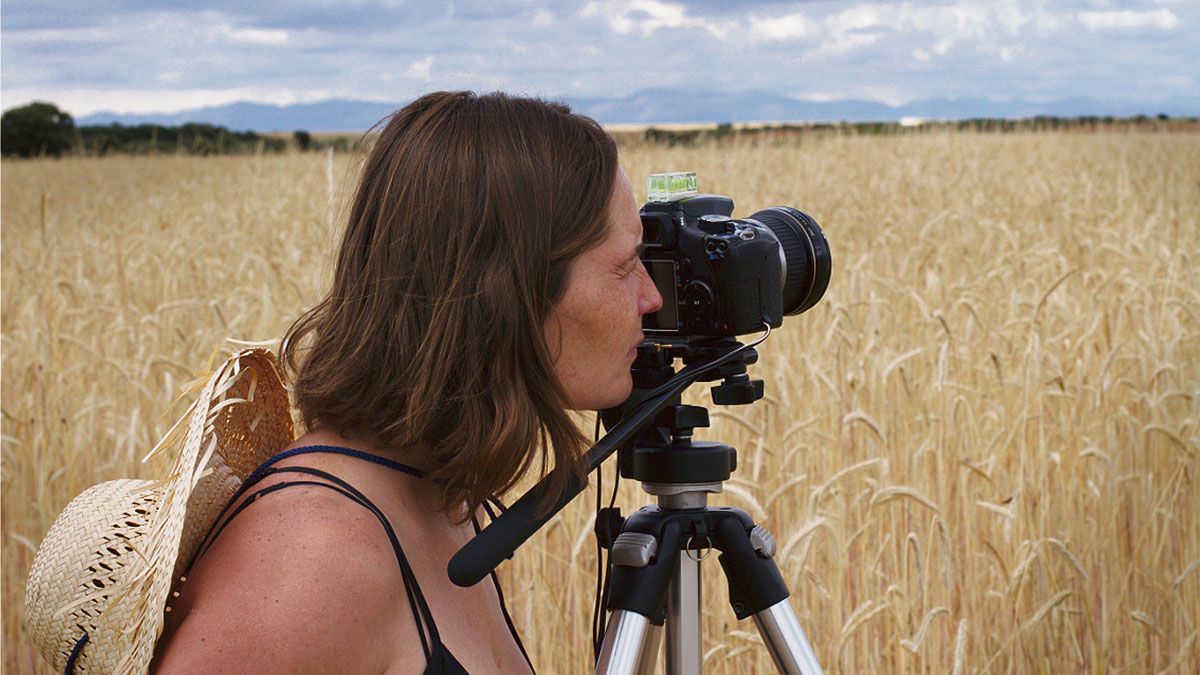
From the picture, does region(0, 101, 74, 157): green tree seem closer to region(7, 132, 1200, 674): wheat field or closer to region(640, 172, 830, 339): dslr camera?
region(7, 132, 1200, 674): wheat field

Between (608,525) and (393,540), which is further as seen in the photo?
(608,525)

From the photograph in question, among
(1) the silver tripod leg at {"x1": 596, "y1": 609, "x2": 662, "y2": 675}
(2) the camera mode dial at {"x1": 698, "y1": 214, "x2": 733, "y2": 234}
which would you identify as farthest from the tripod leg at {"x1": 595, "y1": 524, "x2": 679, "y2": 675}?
(2) the camera mode dial at {"x1": 698, "y1": 214, "x2": 733, "y2": 234}

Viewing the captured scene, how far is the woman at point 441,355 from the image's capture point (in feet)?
3.39

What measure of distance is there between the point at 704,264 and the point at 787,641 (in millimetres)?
438

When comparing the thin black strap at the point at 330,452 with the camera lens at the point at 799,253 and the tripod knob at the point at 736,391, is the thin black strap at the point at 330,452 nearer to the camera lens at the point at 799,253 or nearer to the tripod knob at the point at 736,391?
the tripod knob at the point at 736,391

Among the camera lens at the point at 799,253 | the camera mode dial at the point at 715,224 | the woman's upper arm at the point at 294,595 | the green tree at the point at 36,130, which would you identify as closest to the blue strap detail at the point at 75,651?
the woman's upper arm at the point at 294,595

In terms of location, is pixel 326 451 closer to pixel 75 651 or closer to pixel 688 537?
pixel 75 651

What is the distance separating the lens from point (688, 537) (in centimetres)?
133

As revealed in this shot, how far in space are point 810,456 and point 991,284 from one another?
187 cm

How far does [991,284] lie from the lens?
4.46 m

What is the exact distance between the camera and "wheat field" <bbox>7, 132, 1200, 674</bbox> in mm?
2240

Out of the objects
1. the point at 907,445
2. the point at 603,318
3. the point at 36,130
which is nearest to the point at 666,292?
the point at 603,318

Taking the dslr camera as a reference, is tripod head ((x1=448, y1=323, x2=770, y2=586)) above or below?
below

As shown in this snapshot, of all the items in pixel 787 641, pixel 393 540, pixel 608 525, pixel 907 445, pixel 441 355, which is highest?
pixel 441 355
